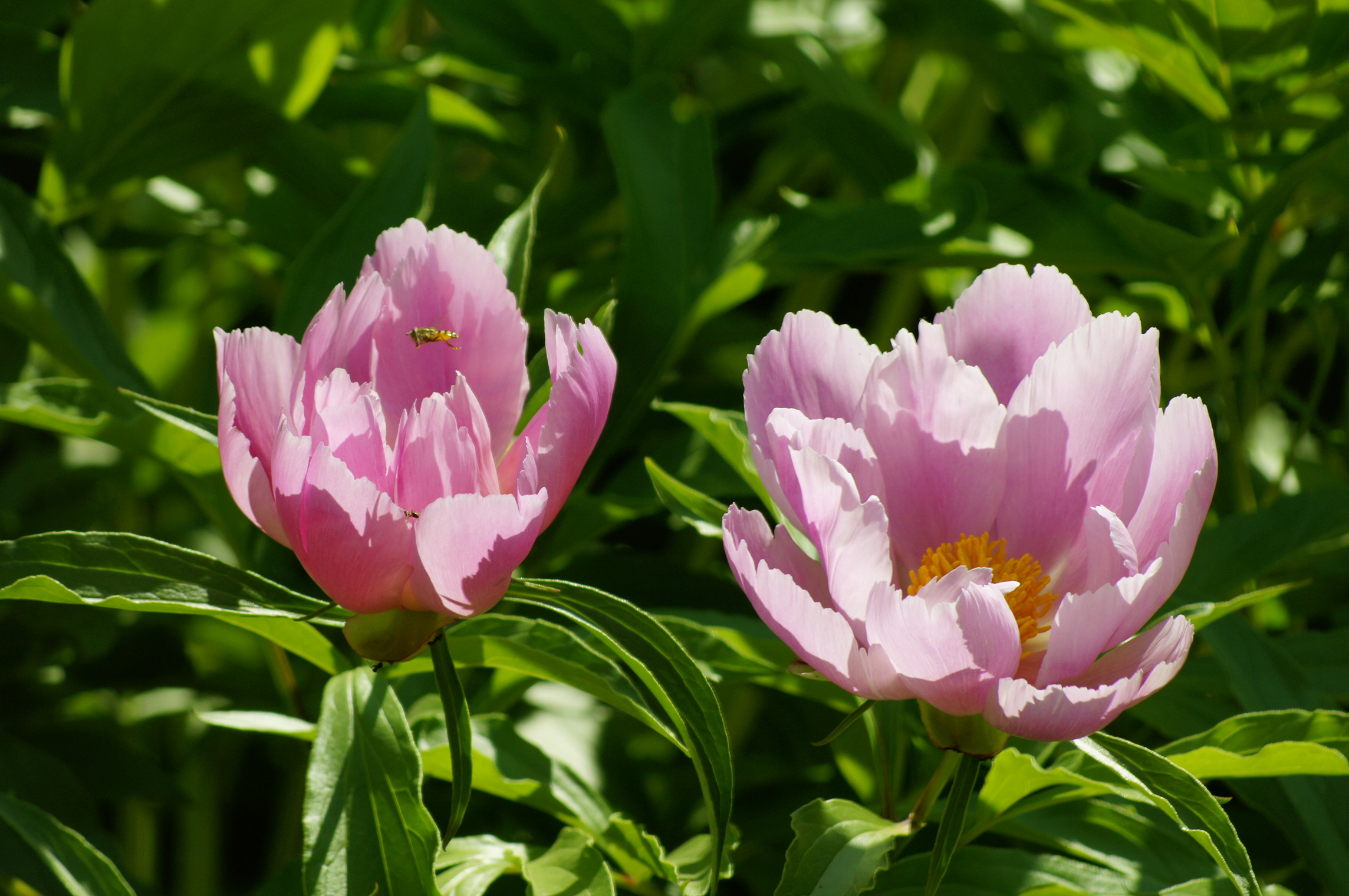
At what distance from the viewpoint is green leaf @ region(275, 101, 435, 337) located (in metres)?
0.75

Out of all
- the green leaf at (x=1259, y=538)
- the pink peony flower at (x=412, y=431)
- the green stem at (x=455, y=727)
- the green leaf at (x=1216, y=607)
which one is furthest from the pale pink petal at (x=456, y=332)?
the green leaf at (x=1259, y=538)

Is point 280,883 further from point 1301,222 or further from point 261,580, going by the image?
point 1301,222

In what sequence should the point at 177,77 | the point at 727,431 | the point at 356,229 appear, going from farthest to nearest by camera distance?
the point at 177,77, the point at 356,229, the point at 727,431

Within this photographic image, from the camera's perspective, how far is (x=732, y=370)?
1198mm

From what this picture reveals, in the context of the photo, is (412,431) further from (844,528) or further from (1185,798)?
(1185,798)

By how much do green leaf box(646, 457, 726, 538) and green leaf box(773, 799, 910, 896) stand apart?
143mm

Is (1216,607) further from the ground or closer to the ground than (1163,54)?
closer to the ground

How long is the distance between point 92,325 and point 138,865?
60 centimetres

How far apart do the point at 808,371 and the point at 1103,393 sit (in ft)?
0.41

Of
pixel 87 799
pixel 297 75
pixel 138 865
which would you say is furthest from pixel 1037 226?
pixel 138 865

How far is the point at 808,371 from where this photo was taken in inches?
20.4

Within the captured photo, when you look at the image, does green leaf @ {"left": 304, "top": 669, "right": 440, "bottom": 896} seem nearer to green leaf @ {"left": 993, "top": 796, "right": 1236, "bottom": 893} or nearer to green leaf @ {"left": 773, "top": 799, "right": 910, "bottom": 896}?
green leaf @ {"left": 773, "top": 799, "right": 910, "bottom": 896}

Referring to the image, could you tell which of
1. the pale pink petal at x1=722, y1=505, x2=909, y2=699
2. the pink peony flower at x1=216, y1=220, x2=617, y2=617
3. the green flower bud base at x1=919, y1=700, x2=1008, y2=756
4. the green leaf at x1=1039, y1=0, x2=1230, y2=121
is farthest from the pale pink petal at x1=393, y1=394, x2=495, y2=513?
the green leaf at x1=1039, y1=0, x2=1230, y2=121

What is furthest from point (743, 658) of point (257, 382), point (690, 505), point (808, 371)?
point (257, 382)
